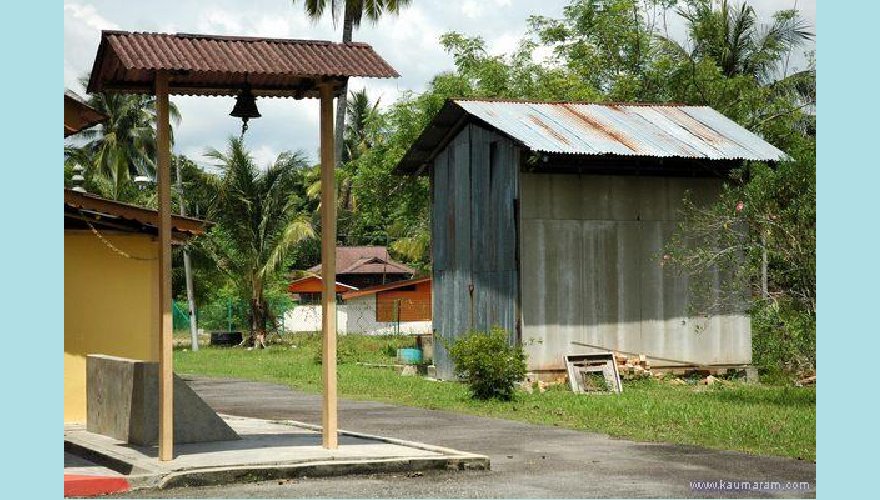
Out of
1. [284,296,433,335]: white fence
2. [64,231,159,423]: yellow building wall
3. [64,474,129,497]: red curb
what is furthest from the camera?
[284,296,433,335]: white fence

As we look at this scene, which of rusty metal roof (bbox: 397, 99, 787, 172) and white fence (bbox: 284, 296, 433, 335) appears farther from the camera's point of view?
white fence (bbox: 284, 296, 433, 335)

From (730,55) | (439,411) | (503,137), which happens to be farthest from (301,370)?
(730,55)

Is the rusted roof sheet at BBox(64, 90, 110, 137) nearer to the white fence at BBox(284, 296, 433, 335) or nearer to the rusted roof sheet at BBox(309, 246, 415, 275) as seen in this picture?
the white fence at BBox(284, 296, 433, 335)

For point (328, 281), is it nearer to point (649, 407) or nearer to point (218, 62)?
point (218, 62)

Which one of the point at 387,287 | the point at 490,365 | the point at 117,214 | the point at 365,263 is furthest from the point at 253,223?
the point at 117,214

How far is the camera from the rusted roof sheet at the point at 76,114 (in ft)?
51.3

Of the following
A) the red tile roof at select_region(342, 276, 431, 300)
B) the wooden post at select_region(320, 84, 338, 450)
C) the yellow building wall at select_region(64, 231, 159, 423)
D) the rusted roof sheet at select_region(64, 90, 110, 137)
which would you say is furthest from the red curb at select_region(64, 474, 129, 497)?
the red tile roof at select_region(342, 276, 431, 300)

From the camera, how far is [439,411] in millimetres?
20047

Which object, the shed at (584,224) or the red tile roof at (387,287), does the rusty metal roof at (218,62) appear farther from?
the red tile roof at (387,287)

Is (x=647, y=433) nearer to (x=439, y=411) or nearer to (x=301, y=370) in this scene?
(x=439, y=411)

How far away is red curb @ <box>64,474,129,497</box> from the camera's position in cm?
1105

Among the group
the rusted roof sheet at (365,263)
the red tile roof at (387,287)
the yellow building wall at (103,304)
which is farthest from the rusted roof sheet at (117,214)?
the rusted roof sheet at (365,263)

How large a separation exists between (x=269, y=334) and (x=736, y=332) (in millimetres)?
27744

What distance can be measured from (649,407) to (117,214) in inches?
329
